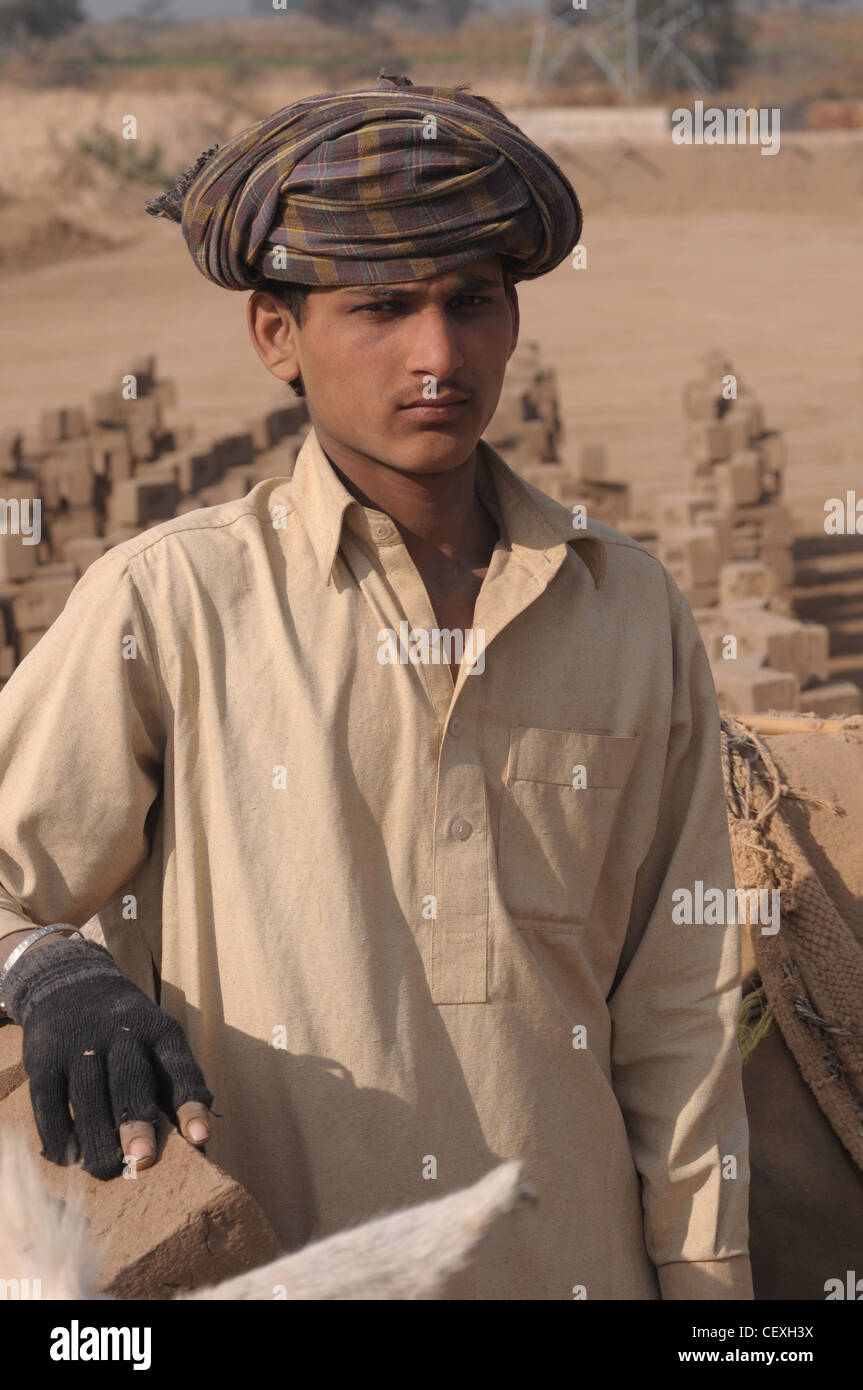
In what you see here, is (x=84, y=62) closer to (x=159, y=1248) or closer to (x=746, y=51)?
(x=746, y=51)

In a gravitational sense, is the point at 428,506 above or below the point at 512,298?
below

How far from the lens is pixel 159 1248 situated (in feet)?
5.01

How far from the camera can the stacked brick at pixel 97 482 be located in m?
7.16

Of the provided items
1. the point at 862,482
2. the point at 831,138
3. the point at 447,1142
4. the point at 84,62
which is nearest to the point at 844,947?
the point at 447,1142

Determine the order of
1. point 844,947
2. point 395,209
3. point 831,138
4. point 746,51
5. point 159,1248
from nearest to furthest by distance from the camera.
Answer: point 159,1248 < point 395,209 < point 844,947 < point 831,138 < point 746,51

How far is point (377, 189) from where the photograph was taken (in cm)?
192

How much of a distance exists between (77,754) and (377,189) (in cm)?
77

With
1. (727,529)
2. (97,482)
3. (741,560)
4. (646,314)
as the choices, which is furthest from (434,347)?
(646,314)

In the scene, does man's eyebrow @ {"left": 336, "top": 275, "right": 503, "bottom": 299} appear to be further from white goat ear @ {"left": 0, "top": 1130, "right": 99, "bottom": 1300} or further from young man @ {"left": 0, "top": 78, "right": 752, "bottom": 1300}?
white goat ear @ {"left": 0, "top": 1130, "right": 99, "bottom": 1300}

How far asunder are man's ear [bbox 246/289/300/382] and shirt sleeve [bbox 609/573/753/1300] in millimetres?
617

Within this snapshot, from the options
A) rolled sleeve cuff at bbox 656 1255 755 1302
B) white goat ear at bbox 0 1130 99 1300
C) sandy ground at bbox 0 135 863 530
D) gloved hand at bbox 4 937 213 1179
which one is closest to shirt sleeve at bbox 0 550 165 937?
gloved hand at bbox 4 937 213 1179

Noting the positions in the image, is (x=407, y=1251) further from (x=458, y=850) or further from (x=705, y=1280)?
(x=705, y=1280)

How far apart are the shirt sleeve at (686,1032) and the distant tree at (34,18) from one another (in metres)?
55.0

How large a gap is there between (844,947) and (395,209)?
1880 mm
